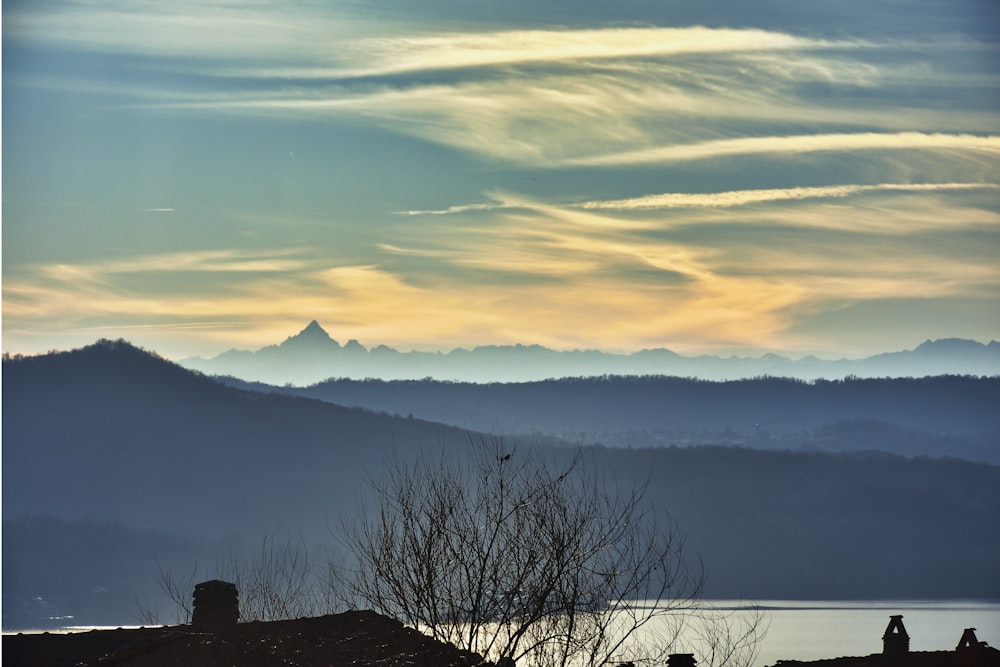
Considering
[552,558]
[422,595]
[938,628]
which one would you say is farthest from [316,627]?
[938,628]

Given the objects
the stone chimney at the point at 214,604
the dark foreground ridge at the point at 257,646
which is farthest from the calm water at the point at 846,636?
the stone chimney at the point at 214,604

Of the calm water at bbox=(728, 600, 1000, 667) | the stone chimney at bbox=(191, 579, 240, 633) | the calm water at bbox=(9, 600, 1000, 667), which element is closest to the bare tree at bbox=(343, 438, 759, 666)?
the stone chimney at bbox=(191, 579, 240, 633)

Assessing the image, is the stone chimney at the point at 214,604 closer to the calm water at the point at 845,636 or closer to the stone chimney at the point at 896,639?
the stone chimney at the point at 896,639

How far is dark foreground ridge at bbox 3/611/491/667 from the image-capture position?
54.6 ft

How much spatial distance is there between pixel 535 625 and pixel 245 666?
845 cm

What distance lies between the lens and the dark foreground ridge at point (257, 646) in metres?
16.6

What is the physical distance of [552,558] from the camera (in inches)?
900

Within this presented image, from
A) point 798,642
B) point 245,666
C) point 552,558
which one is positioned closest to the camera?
point 245,666

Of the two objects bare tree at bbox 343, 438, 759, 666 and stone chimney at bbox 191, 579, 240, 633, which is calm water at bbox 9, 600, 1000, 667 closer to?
bare tree at bbox 343, 438, 759, 666

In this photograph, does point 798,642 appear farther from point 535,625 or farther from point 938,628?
point 535,625

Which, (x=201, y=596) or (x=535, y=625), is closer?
(x=201, y=596)

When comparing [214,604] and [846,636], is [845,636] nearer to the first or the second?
[846,636]

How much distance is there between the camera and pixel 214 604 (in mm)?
18844

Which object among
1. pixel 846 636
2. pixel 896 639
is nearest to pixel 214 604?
pixel 896 639
